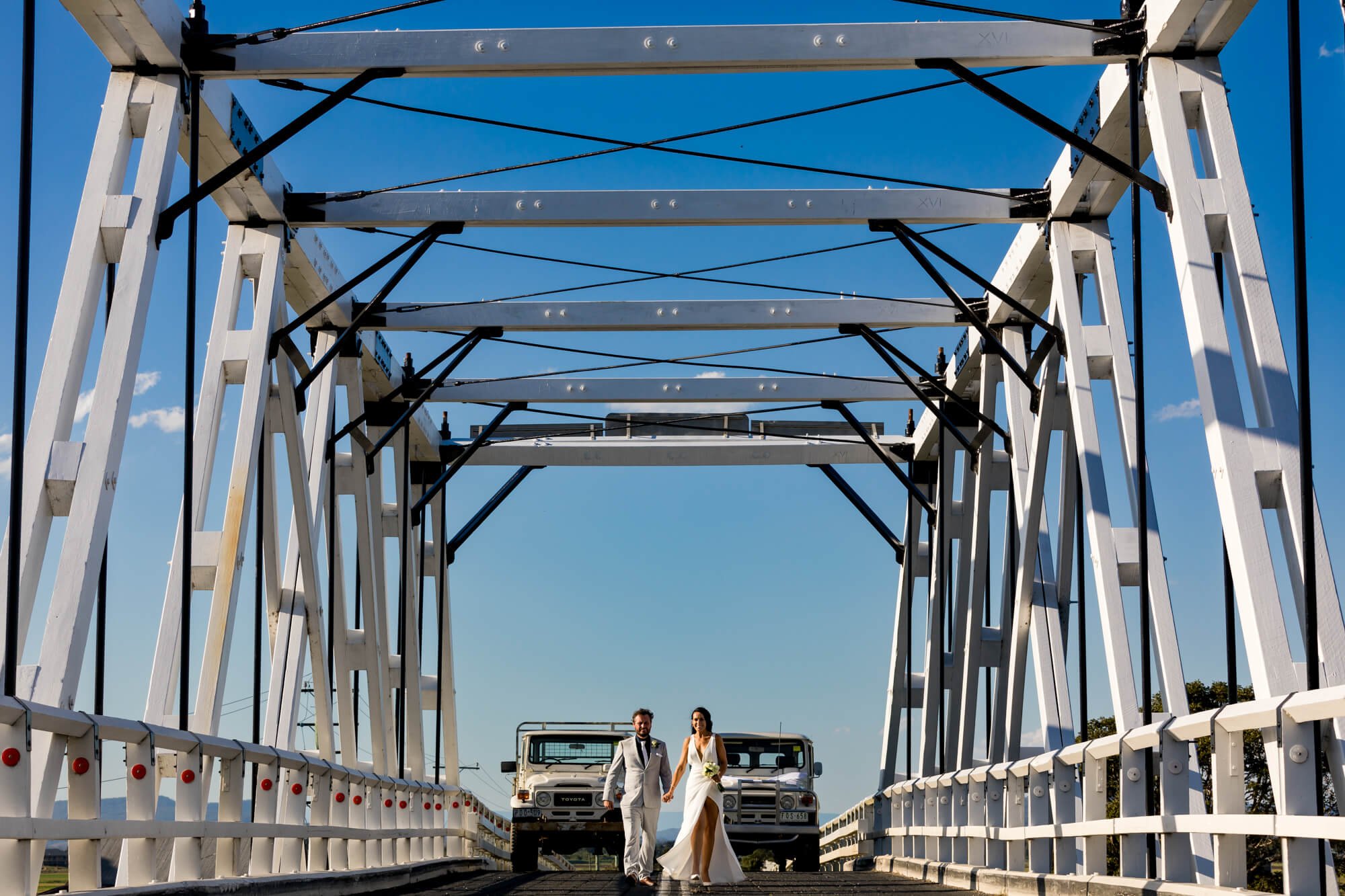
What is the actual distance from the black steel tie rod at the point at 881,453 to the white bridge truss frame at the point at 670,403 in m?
0.26

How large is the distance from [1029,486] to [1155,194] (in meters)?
6.36

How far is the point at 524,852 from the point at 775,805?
403 centimetres

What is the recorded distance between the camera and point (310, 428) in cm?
1952

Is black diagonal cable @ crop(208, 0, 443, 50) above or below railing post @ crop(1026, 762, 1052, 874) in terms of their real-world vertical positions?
above

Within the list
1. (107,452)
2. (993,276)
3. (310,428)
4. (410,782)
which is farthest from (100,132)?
(993,276)

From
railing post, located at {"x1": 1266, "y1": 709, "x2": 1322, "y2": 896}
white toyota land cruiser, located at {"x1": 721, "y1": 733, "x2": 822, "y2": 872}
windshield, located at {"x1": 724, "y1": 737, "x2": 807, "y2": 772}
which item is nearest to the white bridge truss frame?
railing post, located at {"x1": 1266, "y1": 709, "x2": 1322, "y2": 896}

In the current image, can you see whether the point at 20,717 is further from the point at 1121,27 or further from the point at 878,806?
the point at 878,806

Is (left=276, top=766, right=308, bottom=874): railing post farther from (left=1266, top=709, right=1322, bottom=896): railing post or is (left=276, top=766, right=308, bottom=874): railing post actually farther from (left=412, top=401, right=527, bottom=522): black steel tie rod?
(left=412, top=401, right=527, bottom=522): black steel tie rod

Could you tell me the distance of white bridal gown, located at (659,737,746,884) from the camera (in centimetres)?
1653

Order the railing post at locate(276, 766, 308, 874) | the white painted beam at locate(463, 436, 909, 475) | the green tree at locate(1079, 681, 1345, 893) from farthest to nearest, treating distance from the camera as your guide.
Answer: the green tree at locate(1079, 681, 1345, 893)
the white painted beam at locate(463, 436, 909, 475)
the railing post at locate(276, 766, 308, 874)

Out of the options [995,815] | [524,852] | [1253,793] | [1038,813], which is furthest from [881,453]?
[1253,793]

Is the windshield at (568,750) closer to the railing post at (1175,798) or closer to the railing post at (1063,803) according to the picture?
the railing post at (1063,803)

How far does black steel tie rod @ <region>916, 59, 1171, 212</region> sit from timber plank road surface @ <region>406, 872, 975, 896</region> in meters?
6.32

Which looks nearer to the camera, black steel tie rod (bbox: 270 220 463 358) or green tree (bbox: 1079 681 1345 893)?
black steel tie rod (bbox: 270 220 463 358)
